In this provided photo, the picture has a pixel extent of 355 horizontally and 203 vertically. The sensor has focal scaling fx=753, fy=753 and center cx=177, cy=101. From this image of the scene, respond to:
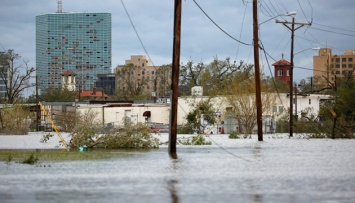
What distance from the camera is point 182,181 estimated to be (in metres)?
18.5

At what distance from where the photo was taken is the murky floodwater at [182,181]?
49.2ft

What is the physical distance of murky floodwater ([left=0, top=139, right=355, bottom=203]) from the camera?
49.2ft

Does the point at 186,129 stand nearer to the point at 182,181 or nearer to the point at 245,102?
the point at 245,102

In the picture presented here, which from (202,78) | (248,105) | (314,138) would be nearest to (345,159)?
(314,138)

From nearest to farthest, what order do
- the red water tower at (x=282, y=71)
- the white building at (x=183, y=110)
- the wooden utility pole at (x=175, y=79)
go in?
the wooden utility pole at (x=175, y=79), the white building at (x=183, y=110), the red water tower at (x=282, y=71)

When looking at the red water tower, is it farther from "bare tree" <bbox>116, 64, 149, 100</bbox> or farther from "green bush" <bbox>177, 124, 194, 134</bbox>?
"green bush" <bbox>177, 124, 194, 134</bbox>

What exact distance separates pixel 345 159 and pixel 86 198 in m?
14.9

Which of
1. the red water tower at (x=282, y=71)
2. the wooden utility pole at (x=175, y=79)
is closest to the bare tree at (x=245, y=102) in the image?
the wooden utility pole at (x=175, y=79)

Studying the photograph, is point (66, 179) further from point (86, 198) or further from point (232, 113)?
point (232, 113)

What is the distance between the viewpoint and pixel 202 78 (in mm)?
115875

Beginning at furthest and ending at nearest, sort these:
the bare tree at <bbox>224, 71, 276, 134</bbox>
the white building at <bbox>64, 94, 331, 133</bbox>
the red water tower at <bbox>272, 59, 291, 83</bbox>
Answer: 1. the red water tower at <bbox>272, 59, 291, 83</bbox>
2. the white building at <bbox>64, 94, 331, 133</bbox>
3. the bare tree at <bbox>224, 71, 276, 134</bbox>

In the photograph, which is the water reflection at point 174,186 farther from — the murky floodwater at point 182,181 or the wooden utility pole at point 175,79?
the wooden utility pole at point 175,79

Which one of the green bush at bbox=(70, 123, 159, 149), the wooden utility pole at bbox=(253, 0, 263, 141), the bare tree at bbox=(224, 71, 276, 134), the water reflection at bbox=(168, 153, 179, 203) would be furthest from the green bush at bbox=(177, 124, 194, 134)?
the water reflection at bbox=(168, 153, 179, 203)

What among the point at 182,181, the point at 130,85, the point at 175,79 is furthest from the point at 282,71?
the point at 182,181
